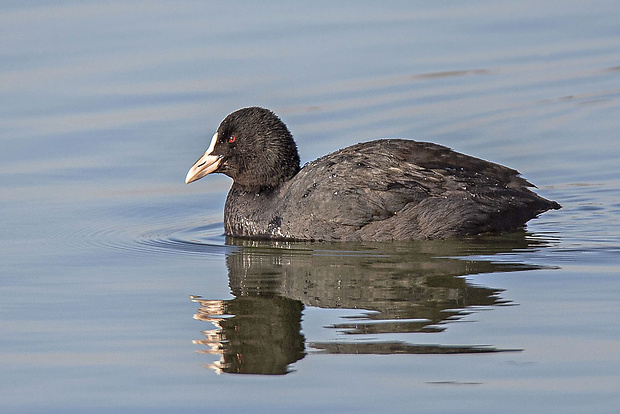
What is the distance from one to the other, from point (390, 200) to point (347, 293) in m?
A: 1.82

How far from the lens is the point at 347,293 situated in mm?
7168

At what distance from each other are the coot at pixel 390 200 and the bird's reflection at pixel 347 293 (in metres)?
0.14

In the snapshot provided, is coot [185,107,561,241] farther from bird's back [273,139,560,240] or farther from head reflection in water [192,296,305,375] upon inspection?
head reflection in water [192,296,305,375]

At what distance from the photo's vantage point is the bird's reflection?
6.04 metres

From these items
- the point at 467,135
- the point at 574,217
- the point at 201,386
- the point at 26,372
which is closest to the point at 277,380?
the point at 201,386

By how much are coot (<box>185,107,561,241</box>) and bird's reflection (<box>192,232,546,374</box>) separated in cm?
14

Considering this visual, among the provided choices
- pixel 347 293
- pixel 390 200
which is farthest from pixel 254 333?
pixel 390 200

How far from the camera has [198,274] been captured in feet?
26.1

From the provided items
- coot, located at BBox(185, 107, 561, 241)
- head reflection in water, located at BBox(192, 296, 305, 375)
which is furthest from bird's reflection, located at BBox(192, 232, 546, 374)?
coot, located at BBox(185, 107, 561, 241)

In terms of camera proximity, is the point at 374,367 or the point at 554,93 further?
the point at 554,93

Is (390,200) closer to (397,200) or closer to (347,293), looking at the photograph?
(397,200)

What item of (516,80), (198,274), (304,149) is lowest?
(198,274)

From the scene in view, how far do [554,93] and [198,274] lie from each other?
20.8 ft

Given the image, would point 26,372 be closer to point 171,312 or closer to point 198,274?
point 171,312
